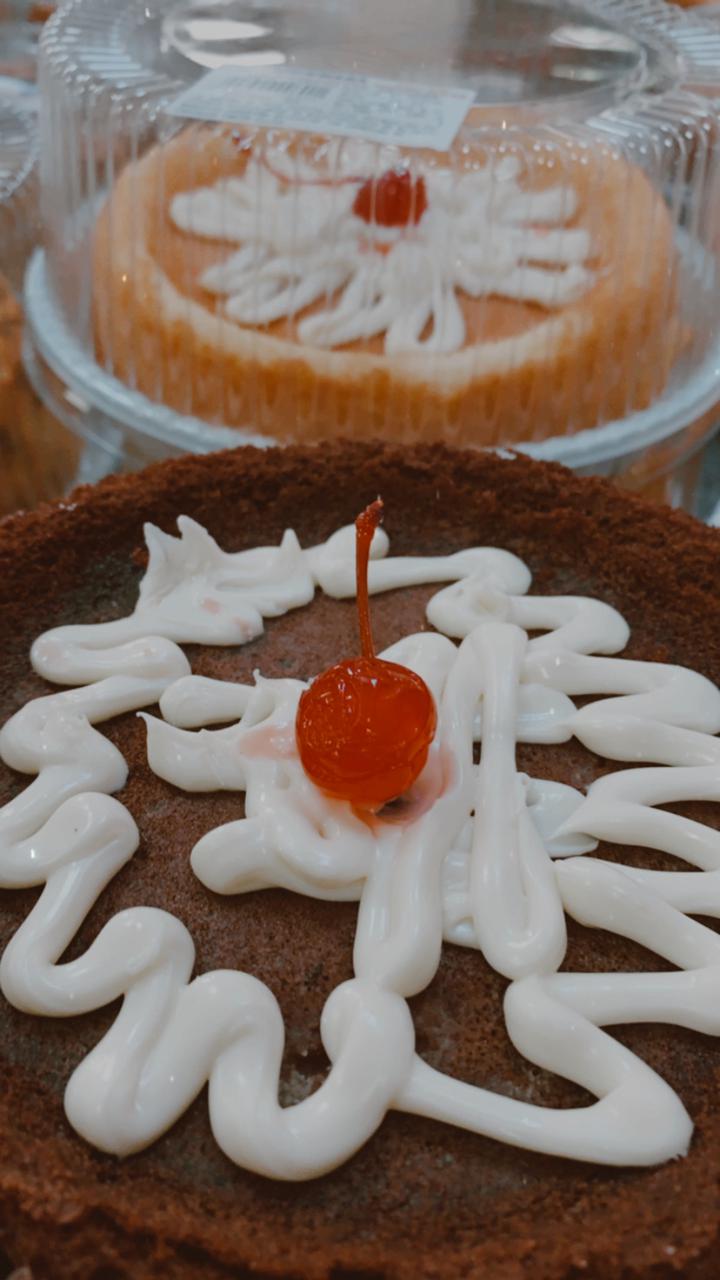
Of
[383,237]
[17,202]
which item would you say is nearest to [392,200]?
[383,237]

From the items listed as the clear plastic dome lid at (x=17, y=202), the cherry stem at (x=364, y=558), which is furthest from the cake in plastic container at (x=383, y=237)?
the cherry stem at (x=364, y=558)

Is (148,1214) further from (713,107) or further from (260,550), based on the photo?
(713,107)

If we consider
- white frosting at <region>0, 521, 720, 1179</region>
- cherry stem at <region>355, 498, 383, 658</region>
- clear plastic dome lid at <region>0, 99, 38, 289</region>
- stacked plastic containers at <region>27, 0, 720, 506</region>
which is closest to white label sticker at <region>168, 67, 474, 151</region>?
stacked plastic containers at <region>27, 0, 720, 506</region>

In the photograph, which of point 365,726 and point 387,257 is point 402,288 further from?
point 365,726

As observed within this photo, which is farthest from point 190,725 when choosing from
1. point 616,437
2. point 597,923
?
point 616,437

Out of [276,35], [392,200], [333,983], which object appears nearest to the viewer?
[333,983]

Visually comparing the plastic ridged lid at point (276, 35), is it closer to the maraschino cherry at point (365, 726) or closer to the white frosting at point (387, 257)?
the white frosting at point (387, 257)

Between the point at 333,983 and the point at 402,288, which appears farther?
the point at 402,288
